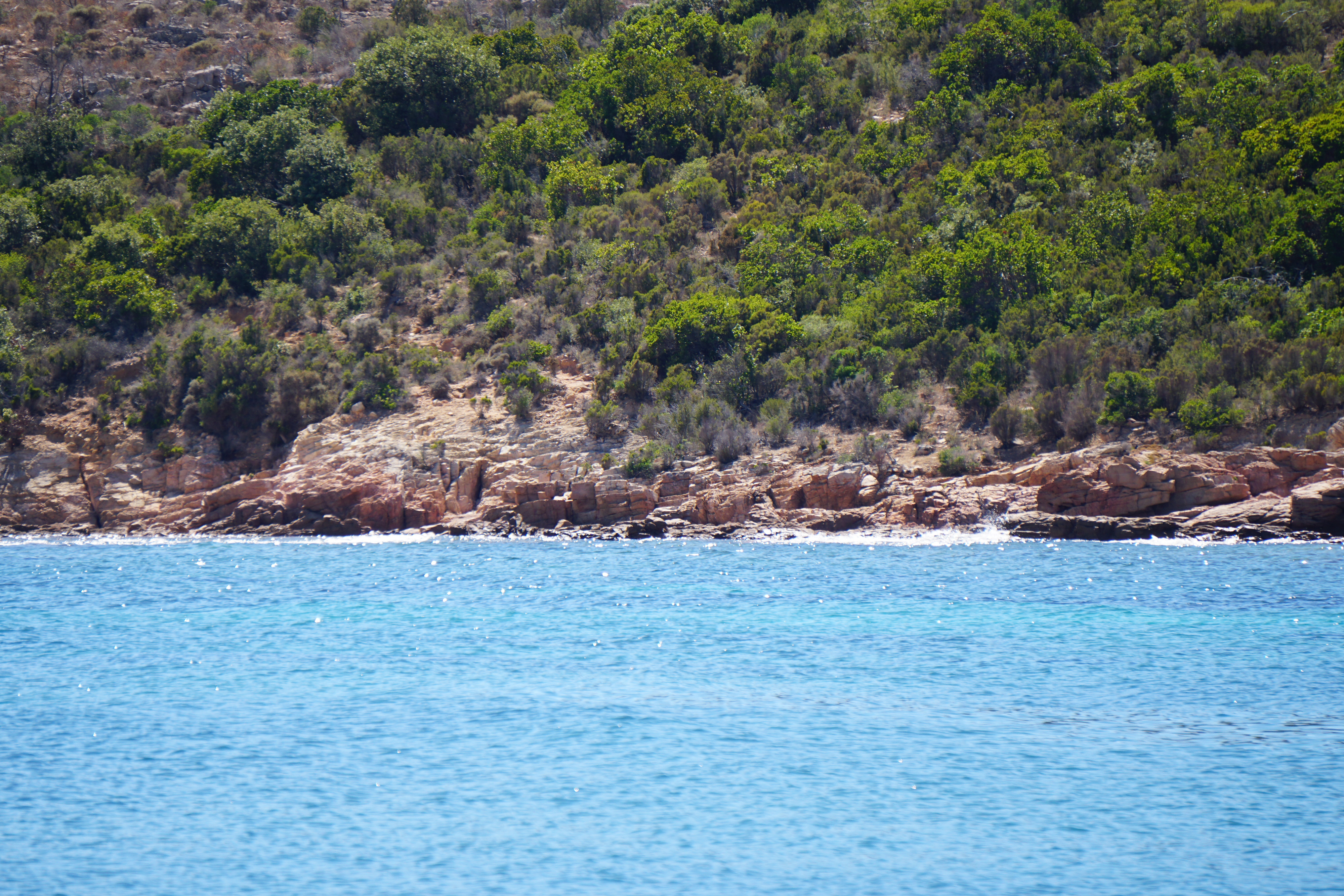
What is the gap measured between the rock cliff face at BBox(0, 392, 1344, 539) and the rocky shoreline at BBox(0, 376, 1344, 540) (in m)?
0.04

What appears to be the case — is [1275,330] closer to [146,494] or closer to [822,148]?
[822,148]

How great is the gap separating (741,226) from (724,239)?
2.46 feet

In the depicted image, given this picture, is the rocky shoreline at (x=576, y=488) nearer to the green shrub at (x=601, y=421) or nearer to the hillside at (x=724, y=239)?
the green shrub at (x=601, y=421)

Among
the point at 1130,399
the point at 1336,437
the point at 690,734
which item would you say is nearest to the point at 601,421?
the point at 1130,399

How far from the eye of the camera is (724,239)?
41.1 m

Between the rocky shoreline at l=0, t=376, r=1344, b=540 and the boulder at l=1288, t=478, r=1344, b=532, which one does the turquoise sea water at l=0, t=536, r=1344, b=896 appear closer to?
the boulder at l=1288, t=478, r=1344, b=532

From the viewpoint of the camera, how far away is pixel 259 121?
47.2m

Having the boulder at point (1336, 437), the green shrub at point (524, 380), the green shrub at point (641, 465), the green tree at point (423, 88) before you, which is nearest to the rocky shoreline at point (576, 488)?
the green shrub at point (641, 465)

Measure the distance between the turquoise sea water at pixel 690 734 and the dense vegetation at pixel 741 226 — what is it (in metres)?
10.4

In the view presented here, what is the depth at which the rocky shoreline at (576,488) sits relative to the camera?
88.0 feet

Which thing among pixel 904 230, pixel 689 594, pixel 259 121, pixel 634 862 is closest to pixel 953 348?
pixel 904 230

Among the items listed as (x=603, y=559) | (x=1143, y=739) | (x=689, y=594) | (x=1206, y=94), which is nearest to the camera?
(x=1143, y=739)

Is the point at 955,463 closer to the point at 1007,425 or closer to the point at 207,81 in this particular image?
the point at 1007,425

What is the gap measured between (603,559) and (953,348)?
1264 cm
